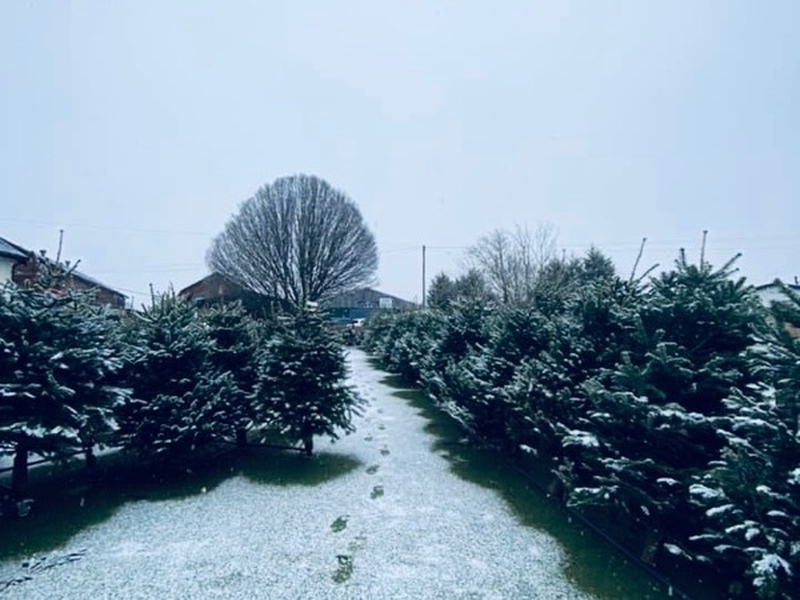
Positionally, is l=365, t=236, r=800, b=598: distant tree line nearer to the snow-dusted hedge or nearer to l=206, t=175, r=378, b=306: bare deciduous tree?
the snow-dusted hedge

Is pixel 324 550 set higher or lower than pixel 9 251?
lower

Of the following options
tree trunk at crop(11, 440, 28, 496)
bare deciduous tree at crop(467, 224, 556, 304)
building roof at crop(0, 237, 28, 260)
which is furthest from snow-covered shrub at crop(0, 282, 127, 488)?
bare deciduous tree at crop(467, 224, 556, 304)

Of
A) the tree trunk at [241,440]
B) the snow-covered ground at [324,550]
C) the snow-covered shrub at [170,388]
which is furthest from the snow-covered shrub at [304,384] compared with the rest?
the tree trunk at [241,440]

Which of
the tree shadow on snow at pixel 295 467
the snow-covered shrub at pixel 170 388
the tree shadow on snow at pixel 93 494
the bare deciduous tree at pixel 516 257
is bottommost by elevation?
the tree shadow on snow at pixel 93 494

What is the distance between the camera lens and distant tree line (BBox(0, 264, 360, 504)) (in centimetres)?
438

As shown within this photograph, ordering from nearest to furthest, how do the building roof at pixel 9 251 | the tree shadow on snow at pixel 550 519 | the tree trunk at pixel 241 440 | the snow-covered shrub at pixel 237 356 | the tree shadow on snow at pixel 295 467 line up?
the tree shadow on snow at pixel 550 519 < the tree shadow on snow at pixel 295 467 < the snow-covered shrub at pixel 237 356 < the tree trunk at pixel 241 440 < the building roof at pixel 9 251

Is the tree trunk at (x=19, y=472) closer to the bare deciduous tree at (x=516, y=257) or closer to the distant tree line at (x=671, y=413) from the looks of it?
the distant tree line at (x=671, y=413)

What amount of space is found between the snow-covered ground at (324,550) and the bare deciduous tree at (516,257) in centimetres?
1704

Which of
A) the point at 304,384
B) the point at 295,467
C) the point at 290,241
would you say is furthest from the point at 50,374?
the point at 290,241

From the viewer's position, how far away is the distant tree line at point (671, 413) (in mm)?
2574

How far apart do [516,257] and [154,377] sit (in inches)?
807

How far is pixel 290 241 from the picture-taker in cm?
2772

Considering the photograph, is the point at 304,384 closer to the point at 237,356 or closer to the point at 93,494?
the point at 237,356

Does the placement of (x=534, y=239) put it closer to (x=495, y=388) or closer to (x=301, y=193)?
(x=301, y=193)
